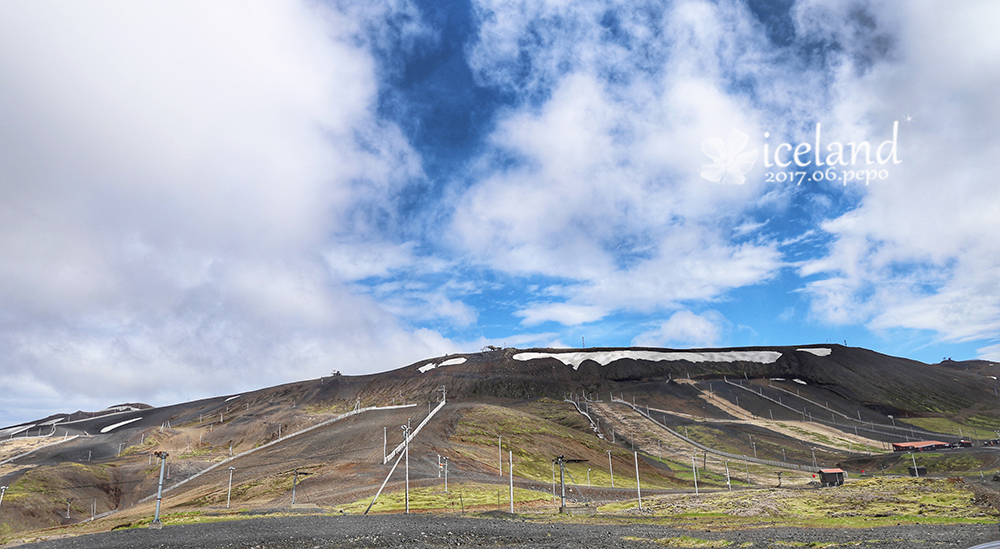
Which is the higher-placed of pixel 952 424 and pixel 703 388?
pixel 703 388

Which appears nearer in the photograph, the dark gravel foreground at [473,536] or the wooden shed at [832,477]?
the dark gravel foreground at [473,536]

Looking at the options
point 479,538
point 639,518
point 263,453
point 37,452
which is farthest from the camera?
point 37,452

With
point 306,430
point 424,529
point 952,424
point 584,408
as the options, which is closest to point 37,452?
point 306,430

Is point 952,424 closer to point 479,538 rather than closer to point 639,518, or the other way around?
point 639,518

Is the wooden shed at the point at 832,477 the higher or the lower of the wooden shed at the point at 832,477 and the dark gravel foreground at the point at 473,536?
the lower

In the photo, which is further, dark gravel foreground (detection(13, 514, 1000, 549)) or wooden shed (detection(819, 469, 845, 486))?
wooden shed (detection(819, 469, 845, 486))

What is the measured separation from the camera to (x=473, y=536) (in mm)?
33875

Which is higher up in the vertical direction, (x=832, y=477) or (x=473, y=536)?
(x=473, y=536)

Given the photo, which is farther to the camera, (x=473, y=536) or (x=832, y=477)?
(x=832, y=477)

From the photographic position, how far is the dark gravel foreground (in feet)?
91.3

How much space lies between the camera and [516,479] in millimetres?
86812

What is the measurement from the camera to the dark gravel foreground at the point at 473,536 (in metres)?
27.8

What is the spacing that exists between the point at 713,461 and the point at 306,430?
99.7 metres

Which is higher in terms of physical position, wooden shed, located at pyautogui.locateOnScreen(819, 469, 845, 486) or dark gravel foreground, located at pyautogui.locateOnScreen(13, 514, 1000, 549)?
dark gravel foreground, located at pyautogui.locateOnScreen(13, 514, 1000, 549)
